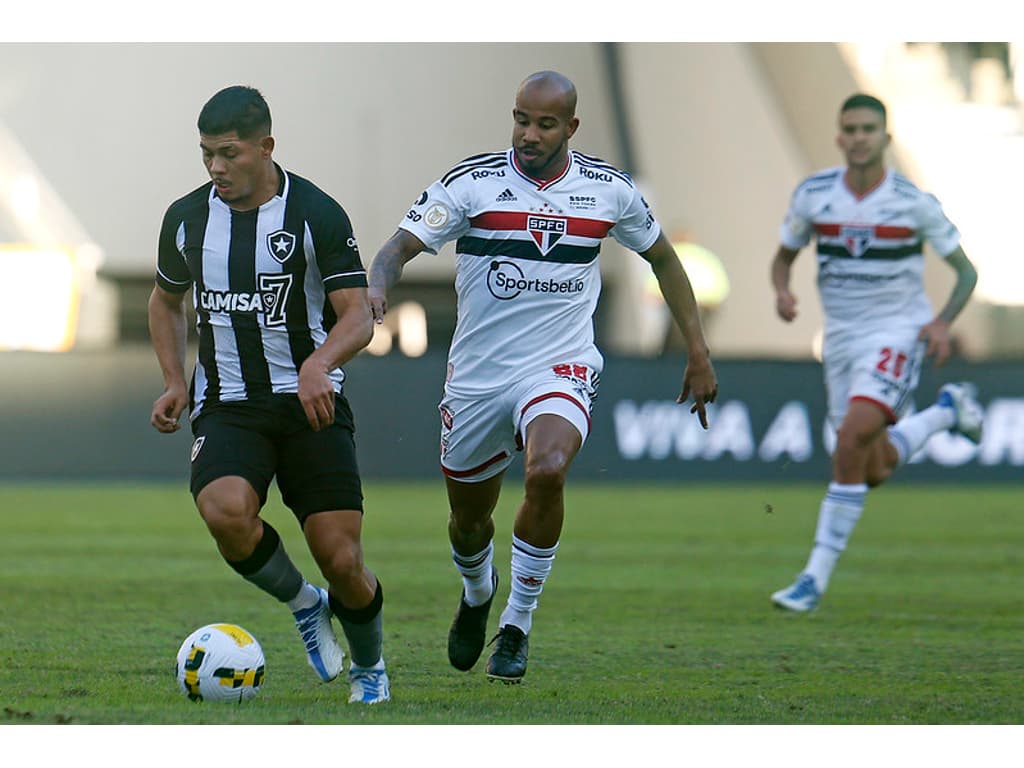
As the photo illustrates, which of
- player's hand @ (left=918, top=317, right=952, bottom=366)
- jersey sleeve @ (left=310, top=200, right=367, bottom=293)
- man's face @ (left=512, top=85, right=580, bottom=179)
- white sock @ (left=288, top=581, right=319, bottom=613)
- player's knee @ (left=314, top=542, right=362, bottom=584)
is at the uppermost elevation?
man's face @ (left=512, top=85, right=580, bottom=179)

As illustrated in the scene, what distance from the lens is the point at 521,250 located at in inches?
271

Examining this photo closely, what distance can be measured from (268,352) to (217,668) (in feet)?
3.45

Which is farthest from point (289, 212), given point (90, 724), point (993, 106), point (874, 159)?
point (993, 106)

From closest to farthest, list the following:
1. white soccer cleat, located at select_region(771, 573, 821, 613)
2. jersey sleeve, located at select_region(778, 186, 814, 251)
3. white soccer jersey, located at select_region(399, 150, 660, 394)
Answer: white soccer jersey, located at select_region(399, 150, 660, 394)
white soccer cleat, located at select_region(771, 573, 821, 613)
jersey sleeve, located at select_region(778, 186, 814, 251)

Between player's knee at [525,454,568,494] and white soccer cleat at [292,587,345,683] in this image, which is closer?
white soccer cleat at [292,587,345,683]

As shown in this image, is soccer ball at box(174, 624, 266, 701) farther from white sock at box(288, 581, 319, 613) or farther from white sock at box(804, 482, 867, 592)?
white sock at box(804, 482, 867, 592)

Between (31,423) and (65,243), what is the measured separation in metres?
7.91

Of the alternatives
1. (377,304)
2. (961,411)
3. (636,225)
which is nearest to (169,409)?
(377,304)

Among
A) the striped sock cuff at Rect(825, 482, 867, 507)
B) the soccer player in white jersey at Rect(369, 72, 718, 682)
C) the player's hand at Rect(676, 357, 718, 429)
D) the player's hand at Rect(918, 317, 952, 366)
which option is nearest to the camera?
the soccer player in white jersey at Rect(369, 72, 718, 682)

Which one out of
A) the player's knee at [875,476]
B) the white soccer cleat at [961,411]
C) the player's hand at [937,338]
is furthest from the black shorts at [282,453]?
the white soccer cleat at [961,411]

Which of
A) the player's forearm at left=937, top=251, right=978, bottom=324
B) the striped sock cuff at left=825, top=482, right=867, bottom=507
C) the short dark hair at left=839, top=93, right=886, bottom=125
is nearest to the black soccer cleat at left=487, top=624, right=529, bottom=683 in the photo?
the striped sock cuff at left=825, top=482, right=867, bottom=507

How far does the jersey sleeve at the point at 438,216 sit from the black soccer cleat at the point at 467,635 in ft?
4.64

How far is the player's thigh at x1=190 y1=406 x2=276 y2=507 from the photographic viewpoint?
5.87m

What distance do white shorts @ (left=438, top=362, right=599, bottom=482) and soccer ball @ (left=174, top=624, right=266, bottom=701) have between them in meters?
1.41
